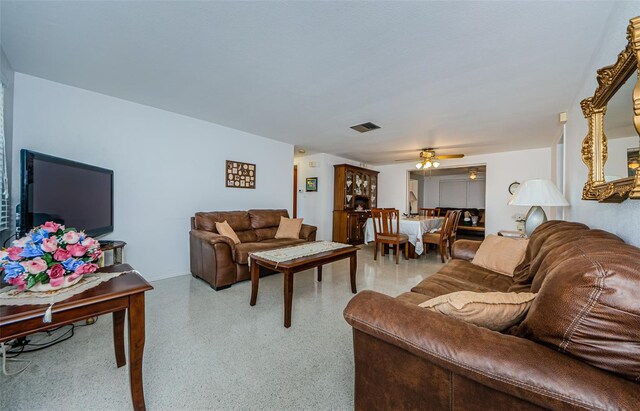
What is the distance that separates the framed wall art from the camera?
13.3 feet

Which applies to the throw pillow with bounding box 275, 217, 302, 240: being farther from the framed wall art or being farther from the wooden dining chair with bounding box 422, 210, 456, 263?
the wooden dining chair with bounding box 422, 210, 456, 263

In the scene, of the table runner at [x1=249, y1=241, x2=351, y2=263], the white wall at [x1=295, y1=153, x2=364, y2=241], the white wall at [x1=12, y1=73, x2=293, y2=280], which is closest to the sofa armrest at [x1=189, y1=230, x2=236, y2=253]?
the table runner at [x1=249, y1=241, x2=351, y2=263]

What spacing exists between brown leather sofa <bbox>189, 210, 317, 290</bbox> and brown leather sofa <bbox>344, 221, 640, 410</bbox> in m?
2.21

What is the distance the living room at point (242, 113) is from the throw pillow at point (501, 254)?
1.68 feet

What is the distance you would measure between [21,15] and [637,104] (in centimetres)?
338

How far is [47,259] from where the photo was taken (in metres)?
1.05

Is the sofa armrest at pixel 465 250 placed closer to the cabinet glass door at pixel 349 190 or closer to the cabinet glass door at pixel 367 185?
the cabinet glass door at pixel 349 190

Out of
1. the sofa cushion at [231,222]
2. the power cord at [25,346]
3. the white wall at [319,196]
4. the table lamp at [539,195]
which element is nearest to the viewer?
the power cord at [25,346]

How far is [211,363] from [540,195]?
3.08 metres

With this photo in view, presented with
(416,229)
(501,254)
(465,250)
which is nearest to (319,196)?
(416,229)

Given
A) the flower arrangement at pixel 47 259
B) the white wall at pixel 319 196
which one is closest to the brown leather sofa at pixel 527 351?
the flower arrangement at pixel 47 259

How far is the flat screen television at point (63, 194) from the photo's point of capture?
1.64 meters

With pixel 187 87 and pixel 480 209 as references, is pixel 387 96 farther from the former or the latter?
pixel 480 209

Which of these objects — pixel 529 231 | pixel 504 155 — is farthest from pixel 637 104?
pixel 504 155
